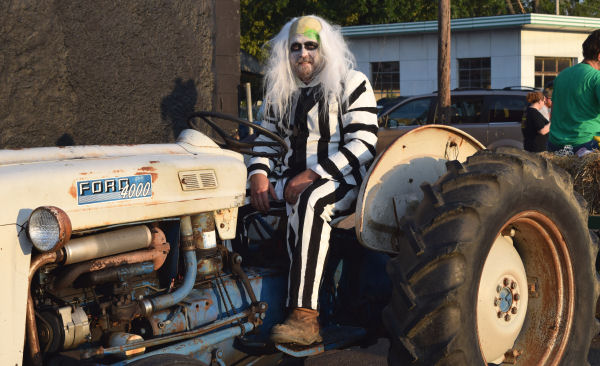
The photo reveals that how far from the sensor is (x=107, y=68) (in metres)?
7.16

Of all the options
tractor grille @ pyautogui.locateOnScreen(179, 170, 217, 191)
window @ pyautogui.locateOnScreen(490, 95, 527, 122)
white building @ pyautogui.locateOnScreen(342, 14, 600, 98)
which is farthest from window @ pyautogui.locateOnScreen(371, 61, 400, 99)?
tractor grille @ pyautogui.locateOnScreen(179, 170, 217, 191)

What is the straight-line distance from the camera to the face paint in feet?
12.8

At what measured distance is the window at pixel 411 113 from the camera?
13.6 m

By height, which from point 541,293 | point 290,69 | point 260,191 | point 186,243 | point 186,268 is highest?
point 290,69

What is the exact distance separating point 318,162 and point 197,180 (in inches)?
33.5

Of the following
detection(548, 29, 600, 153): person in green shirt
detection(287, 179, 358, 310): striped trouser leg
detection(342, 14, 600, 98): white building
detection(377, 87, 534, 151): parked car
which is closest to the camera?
detection(287, 179, 358, 310): striped trouser leg

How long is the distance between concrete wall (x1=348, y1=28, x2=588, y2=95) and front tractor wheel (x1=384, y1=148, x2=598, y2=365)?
20709mm

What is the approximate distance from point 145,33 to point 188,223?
4.76 meters

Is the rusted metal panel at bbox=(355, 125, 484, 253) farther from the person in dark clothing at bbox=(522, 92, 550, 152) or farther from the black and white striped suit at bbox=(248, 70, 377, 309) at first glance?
the person in dark clothing at bbox=(522, 92, 550, 152)

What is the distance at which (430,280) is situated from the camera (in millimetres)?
2904

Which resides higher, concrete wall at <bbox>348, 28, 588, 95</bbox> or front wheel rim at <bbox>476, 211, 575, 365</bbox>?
concrete wall at <bbox>348, 28, 588, 95</bbox>

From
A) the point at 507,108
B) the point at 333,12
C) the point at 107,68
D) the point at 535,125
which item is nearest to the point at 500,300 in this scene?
the point at 107,68

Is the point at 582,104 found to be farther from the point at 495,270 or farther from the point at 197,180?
the point at 197,180

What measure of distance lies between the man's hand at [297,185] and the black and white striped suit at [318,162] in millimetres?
35
